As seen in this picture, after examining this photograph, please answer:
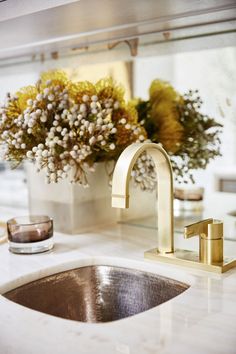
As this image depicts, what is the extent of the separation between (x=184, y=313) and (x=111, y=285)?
314 mm

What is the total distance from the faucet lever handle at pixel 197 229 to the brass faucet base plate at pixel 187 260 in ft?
0.20

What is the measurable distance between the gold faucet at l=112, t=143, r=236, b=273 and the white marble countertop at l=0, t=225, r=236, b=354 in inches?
1.0

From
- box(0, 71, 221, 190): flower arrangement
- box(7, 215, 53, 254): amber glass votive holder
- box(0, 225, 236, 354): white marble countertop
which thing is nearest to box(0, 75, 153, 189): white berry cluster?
box(0, 71, 221, 190): flower arrangement

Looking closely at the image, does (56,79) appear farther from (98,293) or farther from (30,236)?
(98,293)

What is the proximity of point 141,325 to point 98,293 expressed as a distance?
0.35 meters

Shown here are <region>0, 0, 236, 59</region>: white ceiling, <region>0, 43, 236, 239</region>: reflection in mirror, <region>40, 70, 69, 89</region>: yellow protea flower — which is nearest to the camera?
<region>0, 0, 236, 59</region>: white ceiling

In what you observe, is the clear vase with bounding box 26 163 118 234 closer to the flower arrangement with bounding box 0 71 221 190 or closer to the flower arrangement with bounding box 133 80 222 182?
the flower arrangement with bounding box 0 71 221 190

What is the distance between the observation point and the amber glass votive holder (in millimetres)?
1150

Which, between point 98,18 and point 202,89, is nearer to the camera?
point 98,18

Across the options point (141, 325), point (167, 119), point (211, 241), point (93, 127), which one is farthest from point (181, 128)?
point (141, 325)

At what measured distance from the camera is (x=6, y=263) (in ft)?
3.52

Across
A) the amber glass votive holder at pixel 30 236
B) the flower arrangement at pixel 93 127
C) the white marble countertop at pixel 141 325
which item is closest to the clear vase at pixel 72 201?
the flower arrangement at pixel 93 127

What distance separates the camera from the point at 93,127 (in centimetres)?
115

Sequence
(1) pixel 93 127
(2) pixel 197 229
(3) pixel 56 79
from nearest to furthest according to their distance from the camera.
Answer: (2) pixel 197 229 < (1) pixel 93 127 < (3) pixel 56 79
